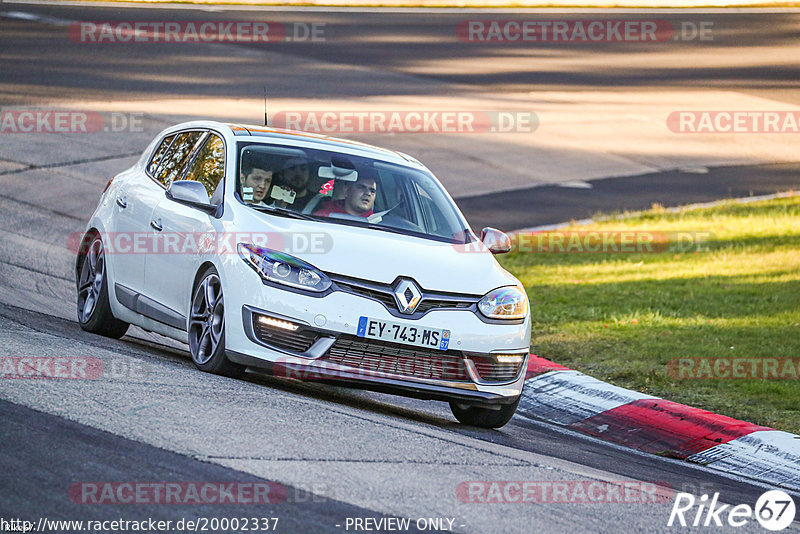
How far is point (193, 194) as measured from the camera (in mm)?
8453

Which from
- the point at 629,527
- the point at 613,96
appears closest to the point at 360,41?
the point at 613,96

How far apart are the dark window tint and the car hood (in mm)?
1825

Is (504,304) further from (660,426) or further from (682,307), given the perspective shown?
(682,307)

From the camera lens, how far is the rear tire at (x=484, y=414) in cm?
838

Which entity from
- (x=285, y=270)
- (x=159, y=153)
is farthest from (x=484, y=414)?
(x=159, y=153)

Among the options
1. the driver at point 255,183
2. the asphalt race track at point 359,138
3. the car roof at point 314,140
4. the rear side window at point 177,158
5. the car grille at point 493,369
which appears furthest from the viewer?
the rear side window at point 177,158

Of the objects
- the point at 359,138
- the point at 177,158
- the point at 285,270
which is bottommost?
the point at 359,138

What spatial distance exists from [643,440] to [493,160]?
1362 centimetres

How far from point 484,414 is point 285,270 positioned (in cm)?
173

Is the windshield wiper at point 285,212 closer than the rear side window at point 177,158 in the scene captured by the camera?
Yes

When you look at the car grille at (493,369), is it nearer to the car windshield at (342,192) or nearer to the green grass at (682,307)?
the car windshield at (342,192)

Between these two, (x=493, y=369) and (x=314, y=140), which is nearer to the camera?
(x=493, y=369)

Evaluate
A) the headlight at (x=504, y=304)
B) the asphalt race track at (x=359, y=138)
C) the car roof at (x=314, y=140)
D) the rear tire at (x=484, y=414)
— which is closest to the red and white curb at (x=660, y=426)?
the asphalt race track at (x=359, y=138)

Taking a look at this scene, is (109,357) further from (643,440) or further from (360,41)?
(360,41)
